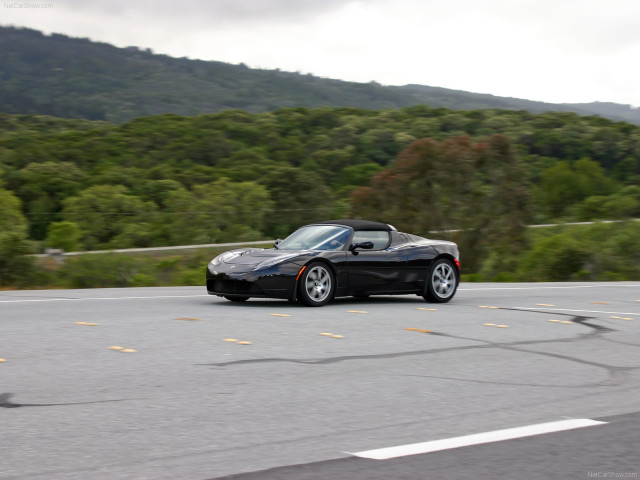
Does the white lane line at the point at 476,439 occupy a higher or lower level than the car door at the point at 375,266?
lower

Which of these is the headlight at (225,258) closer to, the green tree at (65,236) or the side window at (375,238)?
the side window at (375,238)

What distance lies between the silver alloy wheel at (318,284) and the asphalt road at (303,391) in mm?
350

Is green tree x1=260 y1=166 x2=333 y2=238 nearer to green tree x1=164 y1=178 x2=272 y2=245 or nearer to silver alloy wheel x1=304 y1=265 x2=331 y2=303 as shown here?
green tree x1=164 y1=178 x2=272 y2=245

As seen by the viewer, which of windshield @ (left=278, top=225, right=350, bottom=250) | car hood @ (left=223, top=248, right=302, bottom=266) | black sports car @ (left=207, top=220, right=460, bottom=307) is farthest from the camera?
windshield @ (left=278, top=225, right=350, bottom=250)

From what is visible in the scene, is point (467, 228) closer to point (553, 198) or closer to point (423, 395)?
point (553, 198)

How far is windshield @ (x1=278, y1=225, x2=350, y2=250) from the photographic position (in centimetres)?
1243

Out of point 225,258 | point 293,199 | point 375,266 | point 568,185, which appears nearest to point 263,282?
point 225,258

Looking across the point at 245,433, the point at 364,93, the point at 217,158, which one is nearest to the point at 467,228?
the point at 245,433

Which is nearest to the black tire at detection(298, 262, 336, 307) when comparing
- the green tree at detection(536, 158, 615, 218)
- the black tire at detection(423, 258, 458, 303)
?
the black tire at detection(423, 258, 458, 303)

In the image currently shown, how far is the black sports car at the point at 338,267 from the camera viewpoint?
11.8m

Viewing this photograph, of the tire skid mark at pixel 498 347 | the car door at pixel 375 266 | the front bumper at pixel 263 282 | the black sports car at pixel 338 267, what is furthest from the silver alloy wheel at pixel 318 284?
the tire skid mark at pixel 498 347

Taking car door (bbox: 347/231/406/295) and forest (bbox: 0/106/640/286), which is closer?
car door (bbox: 347/231/406/295)

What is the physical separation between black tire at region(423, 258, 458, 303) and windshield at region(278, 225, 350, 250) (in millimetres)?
1597

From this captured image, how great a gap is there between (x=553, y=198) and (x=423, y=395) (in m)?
57.8
